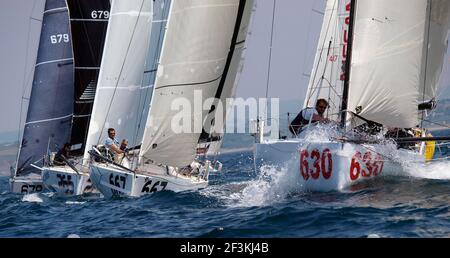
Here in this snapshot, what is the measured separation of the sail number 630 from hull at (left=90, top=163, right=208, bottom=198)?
15.8ft

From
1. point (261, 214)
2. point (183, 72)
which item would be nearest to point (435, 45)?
point (183, 72)

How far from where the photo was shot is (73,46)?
26.4 m

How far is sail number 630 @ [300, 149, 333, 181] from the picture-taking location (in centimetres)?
1405

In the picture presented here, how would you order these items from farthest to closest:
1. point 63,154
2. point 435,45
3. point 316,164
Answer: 1. point 63,154
2. point 435,45
3. point 316,164

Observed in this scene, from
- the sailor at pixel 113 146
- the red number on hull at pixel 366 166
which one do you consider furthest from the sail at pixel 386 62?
the sailor at pixel 113 146

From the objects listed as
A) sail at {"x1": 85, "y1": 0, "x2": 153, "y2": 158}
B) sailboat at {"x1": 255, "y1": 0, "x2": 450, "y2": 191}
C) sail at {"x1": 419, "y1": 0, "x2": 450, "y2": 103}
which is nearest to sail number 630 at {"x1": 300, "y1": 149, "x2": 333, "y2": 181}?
sailboat at {"x1": 255, "y1": 0, "x2": 450, "y2": 191}

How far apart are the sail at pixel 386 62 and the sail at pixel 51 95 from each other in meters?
13.8

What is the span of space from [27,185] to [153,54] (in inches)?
239

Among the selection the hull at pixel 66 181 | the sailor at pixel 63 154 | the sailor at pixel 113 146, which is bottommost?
the hull at pixel 66 181

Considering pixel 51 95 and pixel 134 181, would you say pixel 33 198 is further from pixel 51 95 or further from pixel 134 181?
pixel 134 181

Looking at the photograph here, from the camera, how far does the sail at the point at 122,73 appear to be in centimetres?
2342

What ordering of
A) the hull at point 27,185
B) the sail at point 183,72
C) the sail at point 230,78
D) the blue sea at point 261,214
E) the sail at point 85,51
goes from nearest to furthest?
the blue sea at point 261,214
the sail at point 183,72
the sail at point 230,78
the hull at point 27,185
the sail at point 85,51

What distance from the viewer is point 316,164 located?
46.6 ft

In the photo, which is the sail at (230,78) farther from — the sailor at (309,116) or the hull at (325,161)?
the hull at (325,161)
